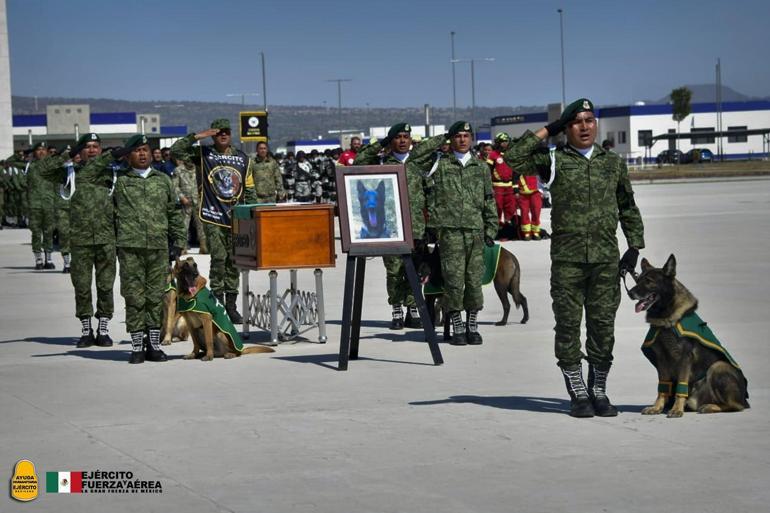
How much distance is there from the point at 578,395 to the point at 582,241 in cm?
104

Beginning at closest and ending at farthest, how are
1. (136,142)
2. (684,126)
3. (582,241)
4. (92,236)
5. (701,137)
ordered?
1. (582,241)
2. (136,142)
3. (92,236)
4. (701,137)
5. (684,126)

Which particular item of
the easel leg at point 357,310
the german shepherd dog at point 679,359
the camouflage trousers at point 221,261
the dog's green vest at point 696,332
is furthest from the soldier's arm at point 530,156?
the camouflage trousers at point 221,261

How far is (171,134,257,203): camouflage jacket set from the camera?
1403 cm

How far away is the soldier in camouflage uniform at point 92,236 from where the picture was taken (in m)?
13.1

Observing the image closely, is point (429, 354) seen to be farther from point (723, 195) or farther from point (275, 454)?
point (723, 195)

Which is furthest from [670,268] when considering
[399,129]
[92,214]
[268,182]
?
[268,182]

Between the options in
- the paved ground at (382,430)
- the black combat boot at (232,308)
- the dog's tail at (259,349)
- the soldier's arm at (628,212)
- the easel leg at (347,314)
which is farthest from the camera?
the black combat boot at (232,308)

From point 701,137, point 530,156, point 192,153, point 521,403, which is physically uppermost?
point 701,137

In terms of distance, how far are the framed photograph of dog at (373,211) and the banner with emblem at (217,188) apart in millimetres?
2826

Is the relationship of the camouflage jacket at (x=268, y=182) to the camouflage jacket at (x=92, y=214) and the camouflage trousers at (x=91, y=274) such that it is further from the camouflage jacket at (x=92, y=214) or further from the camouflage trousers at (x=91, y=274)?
the camouflage jacket at (x=92, y=214)

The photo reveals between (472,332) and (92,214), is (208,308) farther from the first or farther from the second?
(472,332)

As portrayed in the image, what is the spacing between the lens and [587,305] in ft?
29.7

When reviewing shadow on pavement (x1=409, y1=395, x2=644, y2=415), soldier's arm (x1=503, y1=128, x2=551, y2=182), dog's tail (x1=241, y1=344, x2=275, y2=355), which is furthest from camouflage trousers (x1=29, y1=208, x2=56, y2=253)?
soldier's arm (x1=503, y1=128, x2=551, y2=182)

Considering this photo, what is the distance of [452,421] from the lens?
353 inches
